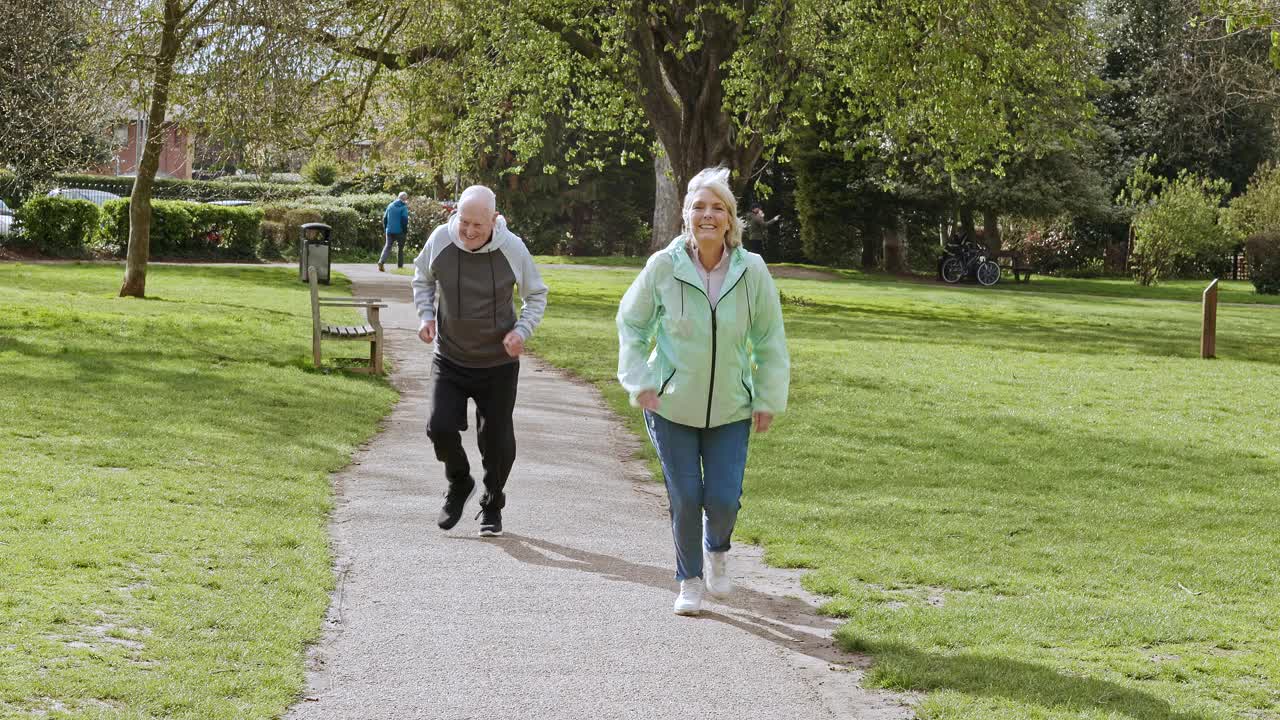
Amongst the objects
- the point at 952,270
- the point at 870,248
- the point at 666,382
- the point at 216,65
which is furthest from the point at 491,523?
the point at 870,248

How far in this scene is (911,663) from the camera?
5613 mm

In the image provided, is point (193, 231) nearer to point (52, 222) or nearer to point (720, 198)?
point (52, 222)

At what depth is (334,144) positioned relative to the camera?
26531mm

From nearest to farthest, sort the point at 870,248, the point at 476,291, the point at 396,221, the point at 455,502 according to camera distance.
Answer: the point at 476,291 < the point at 455,502 < the point at 396,221 < the point at 870,248

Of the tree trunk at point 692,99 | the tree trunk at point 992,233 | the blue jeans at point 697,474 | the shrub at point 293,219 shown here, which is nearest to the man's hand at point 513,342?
the blue jeans at point 697,474

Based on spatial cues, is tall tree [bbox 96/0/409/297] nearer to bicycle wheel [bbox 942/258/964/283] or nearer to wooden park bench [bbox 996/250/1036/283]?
bicycle wheel [bbox 942/258/964/283]

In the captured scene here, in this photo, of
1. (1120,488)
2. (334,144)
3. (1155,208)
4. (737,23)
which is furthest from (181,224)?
(1120,488)

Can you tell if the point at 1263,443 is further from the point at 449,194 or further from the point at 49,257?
the point at 449,194


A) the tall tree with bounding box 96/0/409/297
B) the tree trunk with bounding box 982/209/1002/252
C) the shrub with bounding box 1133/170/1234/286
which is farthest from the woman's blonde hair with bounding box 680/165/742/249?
the tree trunk with bounding box 982/209/1002/252

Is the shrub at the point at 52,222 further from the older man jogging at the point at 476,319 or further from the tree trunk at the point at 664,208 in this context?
the older man jogging at the point at 476,319

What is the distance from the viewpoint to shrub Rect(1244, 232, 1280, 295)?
39281mm

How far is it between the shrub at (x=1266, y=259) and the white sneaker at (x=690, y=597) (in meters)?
37.0

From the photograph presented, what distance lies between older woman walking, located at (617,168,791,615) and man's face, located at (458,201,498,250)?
1493 mm

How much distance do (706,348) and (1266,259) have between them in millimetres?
37774
